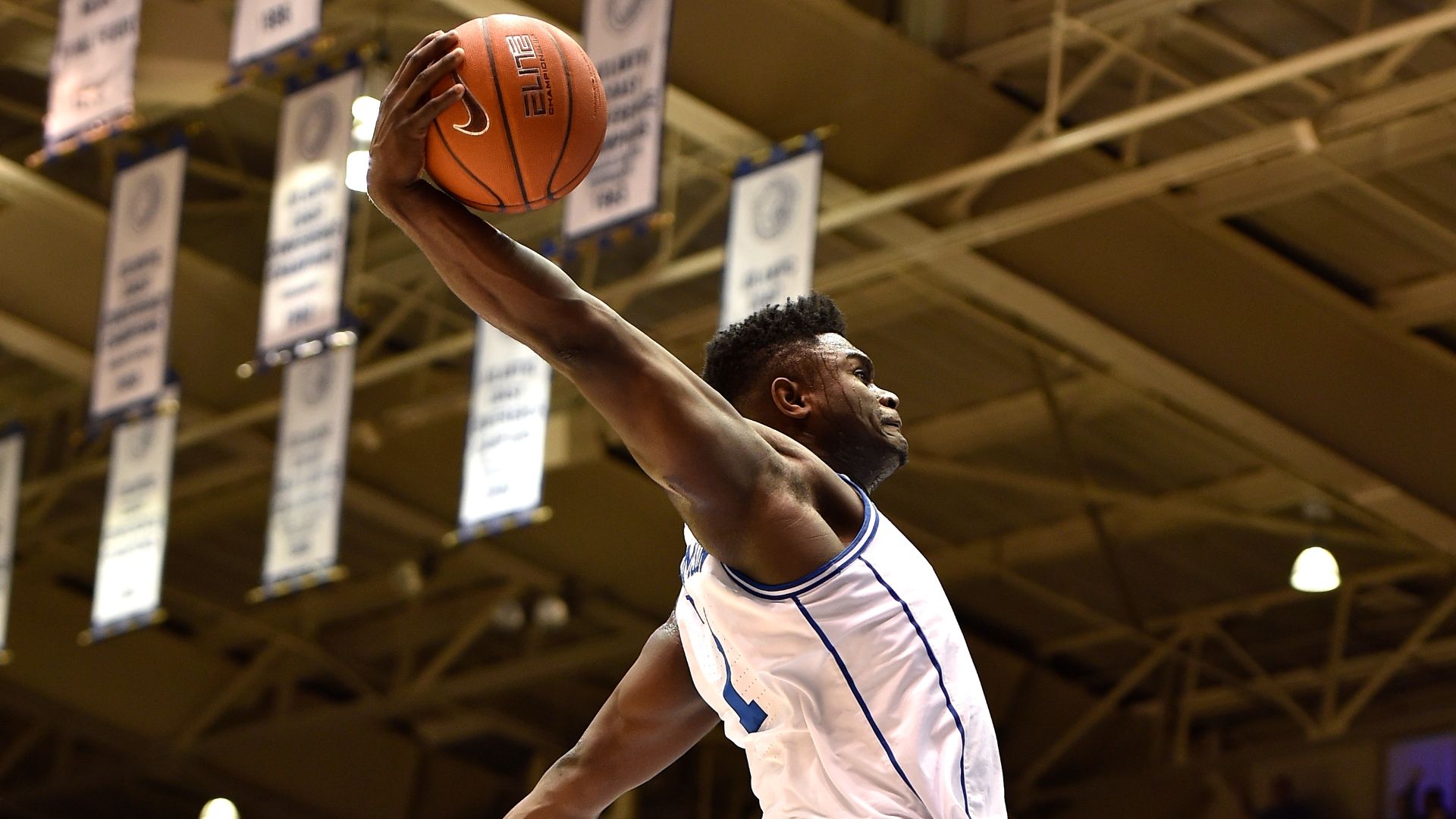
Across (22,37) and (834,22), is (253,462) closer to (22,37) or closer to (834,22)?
(22,37)

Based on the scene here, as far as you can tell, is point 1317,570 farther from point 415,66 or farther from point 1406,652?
point 415,66

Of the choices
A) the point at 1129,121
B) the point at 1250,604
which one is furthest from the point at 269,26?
the point at 1250,604

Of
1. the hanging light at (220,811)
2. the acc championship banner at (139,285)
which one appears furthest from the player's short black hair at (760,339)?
the hanging light at (220,811)

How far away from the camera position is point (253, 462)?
699 inches

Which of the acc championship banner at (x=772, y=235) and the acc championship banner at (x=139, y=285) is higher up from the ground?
the acc championship banner at (x=139, y=285)

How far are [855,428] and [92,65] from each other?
29.3 feet

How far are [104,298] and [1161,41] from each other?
625 cm

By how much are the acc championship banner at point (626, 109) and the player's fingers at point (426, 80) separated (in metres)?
7.13

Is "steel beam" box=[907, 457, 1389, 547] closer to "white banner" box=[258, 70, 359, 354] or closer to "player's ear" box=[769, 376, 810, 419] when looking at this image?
"white banner" box=[258, 70, 359, 354]

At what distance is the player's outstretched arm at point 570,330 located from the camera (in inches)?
126

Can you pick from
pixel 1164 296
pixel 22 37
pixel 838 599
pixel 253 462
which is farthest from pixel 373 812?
pixel 838 599

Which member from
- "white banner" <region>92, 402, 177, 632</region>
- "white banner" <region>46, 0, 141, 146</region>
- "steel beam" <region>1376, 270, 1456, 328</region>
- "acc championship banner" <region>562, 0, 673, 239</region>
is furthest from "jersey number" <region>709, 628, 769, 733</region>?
"steel beam" <region>1376, 270, 1456, 328</region>

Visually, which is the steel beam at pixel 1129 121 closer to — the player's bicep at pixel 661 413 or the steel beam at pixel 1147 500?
the steel beam at pixel 1147 500

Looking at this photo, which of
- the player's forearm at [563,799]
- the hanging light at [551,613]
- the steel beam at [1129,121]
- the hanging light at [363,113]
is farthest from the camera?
the hanging light at [551,613]
